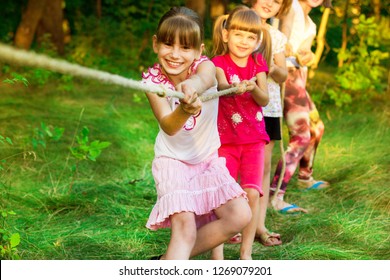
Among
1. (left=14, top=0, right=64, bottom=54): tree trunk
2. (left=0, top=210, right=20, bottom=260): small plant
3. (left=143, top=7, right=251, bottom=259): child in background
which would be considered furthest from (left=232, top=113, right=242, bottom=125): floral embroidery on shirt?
(left=14, top=0, right=64, bottom=54): tree trunk

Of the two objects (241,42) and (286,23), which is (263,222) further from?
(286,23)

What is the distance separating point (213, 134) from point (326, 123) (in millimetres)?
4073

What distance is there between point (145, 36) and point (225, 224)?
9.95m

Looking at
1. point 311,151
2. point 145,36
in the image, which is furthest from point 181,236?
point 145,36

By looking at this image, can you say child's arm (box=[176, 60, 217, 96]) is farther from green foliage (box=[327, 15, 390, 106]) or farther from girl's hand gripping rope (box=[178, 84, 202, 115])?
green foliage (box=[327, 15, 390, 106])

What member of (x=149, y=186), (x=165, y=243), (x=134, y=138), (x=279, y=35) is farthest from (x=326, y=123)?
(x=165, y=243)

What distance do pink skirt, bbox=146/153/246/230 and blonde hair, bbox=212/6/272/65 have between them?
734mm

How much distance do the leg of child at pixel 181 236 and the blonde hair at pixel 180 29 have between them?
2.28 ft

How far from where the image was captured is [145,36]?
42.8ft

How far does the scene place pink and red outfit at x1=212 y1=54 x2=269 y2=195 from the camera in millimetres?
3836

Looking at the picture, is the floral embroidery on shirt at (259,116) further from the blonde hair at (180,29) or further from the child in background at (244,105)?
the blonde hair at (180,29)

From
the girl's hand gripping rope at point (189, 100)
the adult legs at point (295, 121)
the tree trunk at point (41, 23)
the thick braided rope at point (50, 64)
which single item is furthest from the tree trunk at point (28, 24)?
the thick braided rope at point (50, 64)

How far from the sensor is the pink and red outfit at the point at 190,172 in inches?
131

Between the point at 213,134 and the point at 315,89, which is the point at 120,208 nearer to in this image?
the point at 213,134
